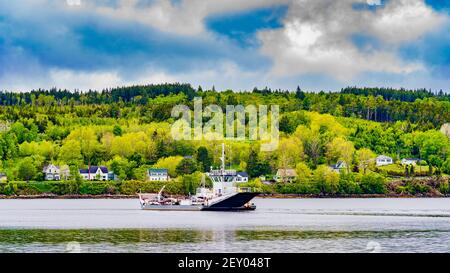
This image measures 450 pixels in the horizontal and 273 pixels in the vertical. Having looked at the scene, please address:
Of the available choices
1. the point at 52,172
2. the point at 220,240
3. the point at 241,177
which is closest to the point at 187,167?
the point at 241,177

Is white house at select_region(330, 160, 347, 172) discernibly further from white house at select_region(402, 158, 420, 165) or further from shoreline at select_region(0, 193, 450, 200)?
white house at select_region(402, 158, 420, 165)

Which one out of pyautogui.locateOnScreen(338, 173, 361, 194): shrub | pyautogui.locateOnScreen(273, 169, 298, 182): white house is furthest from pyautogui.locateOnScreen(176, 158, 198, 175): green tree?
pyautogui.locateOnScreen(338, 173, 361, 194): shrub

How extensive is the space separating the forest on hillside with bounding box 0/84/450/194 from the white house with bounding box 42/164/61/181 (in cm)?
127

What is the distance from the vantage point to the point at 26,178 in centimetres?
10638

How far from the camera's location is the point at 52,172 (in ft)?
355

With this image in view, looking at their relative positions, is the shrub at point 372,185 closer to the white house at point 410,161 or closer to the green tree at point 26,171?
the white house at point 410,161

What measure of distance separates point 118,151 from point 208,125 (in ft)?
42.8

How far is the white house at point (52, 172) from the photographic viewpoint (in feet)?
352

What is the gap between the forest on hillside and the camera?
104 meters

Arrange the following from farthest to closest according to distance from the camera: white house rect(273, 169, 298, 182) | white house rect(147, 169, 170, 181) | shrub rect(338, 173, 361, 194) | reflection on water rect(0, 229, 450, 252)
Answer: white house rect(273, 169, 298, 182)
white house rect(147, 169, 170, 181)
shrub rect(338, 173, 361, 194)
reflection on water rect(0, 229, 450, 252)

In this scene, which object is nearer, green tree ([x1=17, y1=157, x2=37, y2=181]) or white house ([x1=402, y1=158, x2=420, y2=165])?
green tree ([x1=17, y1=157, x2=37, y2=181])

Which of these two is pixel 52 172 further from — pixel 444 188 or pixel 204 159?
pixel 444 188
